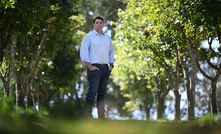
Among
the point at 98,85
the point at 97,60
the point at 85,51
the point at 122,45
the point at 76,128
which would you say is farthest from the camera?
the point at 122,45

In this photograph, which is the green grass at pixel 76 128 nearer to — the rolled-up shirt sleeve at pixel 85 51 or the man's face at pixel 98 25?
the rolled-up shirt sleeve at pixel 85 51

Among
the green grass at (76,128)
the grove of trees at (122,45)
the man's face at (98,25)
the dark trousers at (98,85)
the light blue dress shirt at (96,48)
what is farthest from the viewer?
the grove of trees at (122,45)

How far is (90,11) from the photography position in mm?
38562

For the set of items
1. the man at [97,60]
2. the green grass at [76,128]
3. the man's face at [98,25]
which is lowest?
the green grass at [76,128]

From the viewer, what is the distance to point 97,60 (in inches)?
228

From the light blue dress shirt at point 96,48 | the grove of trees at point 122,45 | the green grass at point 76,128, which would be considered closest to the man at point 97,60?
the light blue dress shirt at point 96,48

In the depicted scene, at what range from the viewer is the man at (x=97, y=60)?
559 centimetres

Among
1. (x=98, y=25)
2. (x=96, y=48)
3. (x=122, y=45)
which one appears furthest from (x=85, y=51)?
(x=122, y=45)

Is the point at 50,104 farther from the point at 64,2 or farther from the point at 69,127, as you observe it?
the point at 64,2

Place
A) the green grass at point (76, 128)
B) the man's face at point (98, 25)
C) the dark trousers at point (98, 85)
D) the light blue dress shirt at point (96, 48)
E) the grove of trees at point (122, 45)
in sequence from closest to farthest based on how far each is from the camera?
1. the green grass at point (76, 128)
2. the dark trousers at point (98, 85)
3. the light blue dress shirt at point (96, 48)
4. the man's face at point (98, 25)
5. the grove of trees at point (122, 45)

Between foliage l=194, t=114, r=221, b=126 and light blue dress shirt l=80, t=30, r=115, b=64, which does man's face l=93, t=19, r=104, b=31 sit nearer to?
light blue dress shirt l=80, t=30, r=115, b=64

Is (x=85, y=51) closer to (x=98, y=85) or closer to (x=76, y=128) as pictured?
(x=98, y=85)

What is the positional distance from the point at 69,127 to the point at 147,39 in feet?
46.2

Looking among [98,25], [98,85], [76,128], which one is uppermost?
[98,25]
